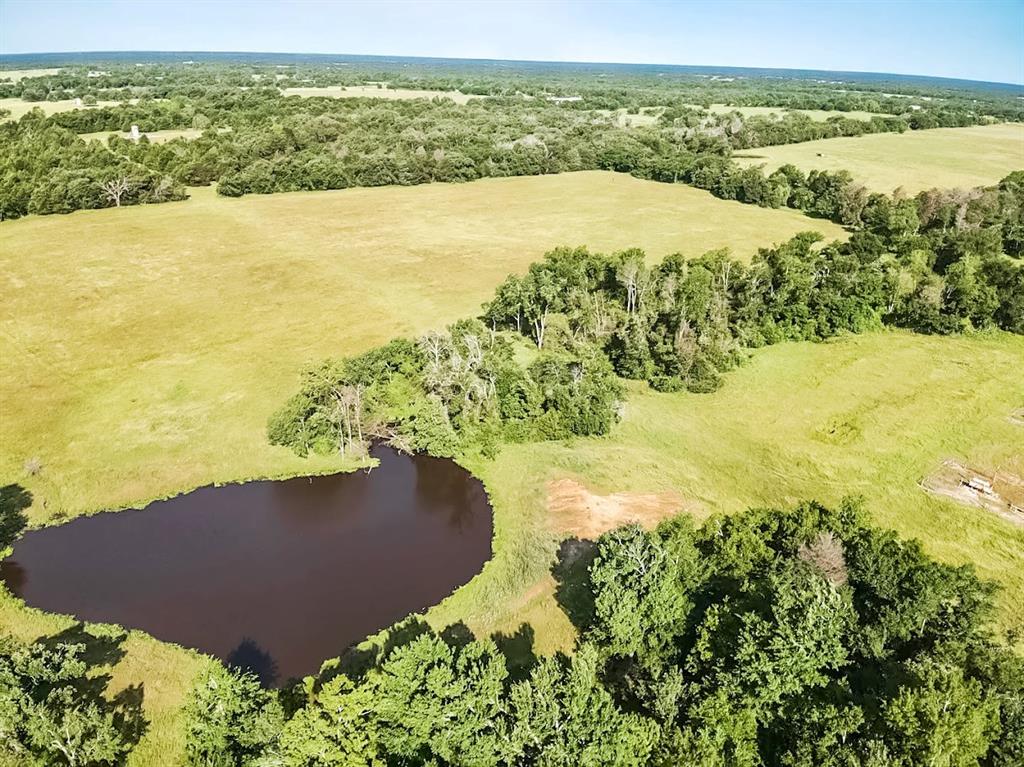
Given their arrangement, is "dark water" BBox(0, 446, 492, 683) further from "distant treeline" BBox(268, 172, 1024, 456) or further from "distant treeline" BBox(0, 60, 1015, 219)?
"distant treeline" BBox(0, 60, 1015, 219)

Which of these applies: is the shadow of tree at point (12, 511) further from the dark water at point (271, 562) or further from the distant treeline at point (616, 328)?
the distant treeline at point (616, 328)

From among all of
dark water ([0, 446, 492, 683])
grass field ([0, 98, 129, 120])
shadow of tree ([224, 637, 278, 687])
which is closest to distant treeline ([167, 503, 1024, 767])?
shadow of tree ([224, 637, 278, 687])

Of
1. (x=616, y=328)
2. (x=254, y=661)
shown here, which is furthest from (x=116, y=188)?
(x=254, y=661)

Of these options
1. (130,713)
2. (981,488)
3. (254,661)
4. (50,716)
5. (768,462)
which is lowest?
(130,713)

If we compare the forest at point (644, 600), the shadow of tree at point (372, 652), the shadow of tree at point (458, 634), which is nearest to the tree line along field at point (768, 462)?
the shadow of tree at point (458, 634)

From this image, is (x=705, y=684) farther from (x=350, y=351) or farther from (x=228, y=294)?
(x=228, y=294)
